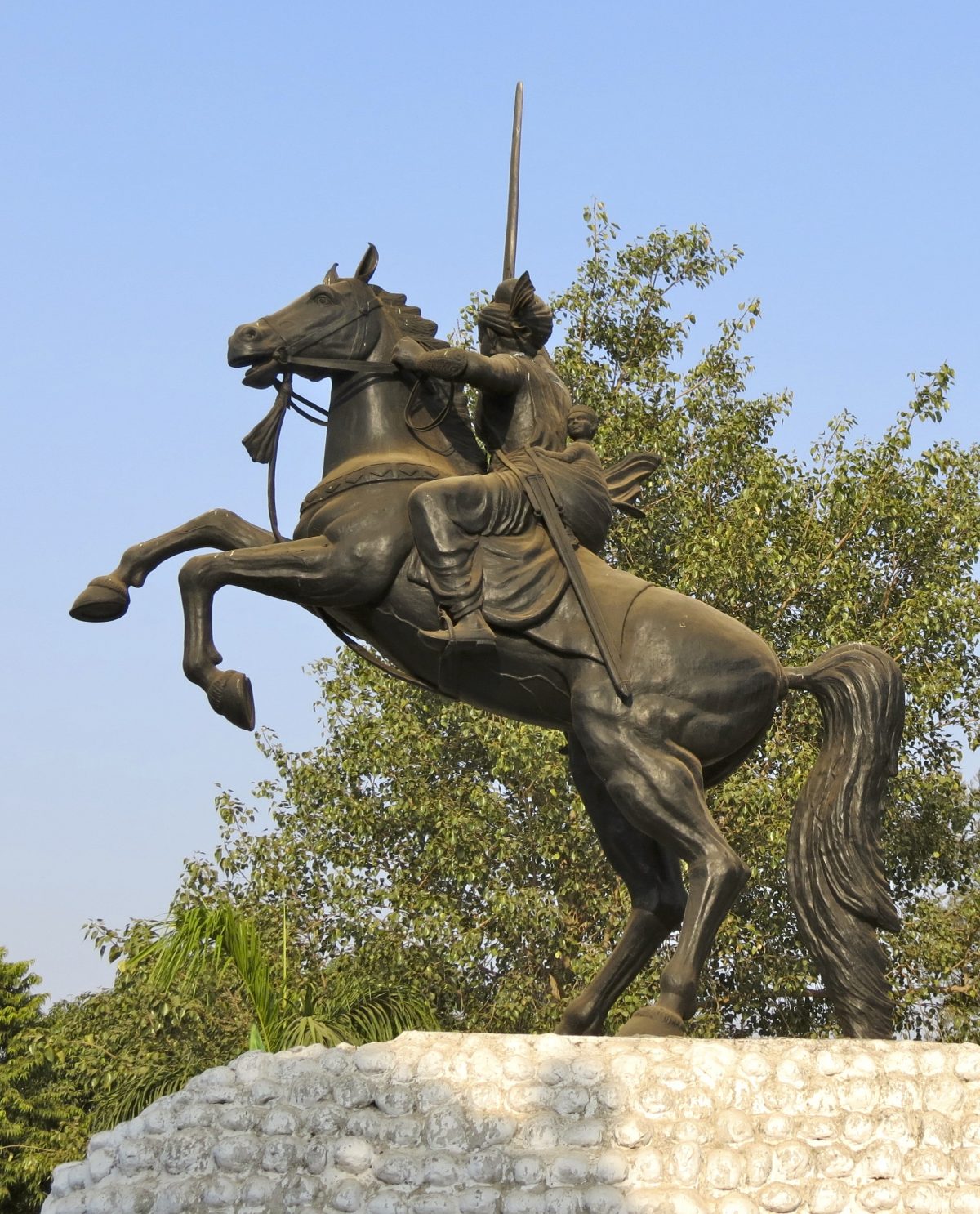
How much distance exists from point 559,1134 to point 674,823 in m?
1.16

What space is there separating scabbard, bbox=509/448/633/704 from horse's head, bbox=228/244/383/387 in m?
0.71

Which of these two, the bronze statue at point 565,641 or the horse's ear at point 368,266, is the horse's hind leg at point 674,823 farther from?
the horse's ear at point 368,266

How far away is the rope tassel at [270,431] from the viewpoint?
6.36 m

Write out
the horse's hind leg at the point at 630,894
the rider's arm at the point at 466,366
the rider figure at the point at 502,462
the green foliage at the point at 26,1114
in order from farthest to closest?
the green foliage at the point at 26,1114 < the rider's arm at the point at 466,366 < the horse's hind leg at the point at 630,894 < the rider figure at the point at 502,462

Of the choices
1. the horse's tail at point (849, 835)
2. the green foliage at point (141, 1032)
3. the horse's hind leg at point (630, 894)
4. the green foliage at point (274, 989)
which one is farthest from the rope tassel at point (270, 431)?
the green foliage at point (141, 1032)

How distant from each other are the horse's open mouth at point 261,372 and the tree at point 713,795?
771cm

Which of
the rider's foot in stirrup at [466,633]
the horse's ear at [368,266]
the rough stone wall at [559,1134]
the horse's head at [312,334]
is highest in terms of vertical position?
the horse's ear at [368,266]

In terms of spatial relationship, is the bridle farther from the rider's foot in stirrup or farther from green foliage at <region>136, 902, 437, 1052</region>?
green foliage at <region>136, 902, 437, 1052</region>

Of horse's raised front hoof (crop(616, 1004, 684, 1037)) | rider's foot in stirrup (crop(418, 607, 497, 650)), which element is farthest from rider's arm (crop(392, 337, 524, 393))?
horse's raised front hoof (crop(616, 1004, 684, 1037))

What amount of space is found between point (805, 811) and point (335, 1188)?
212cm

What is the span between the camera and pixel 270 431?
6.42 meters

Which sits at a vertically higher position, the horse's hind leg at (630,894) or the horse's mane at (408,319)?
the horse's mane at (408,319)

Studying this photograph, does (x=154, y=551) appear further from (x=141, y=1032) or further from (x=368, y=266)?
(x=141, y=1032)

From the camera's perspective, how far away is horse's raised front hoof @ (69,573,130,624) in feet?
19.4
